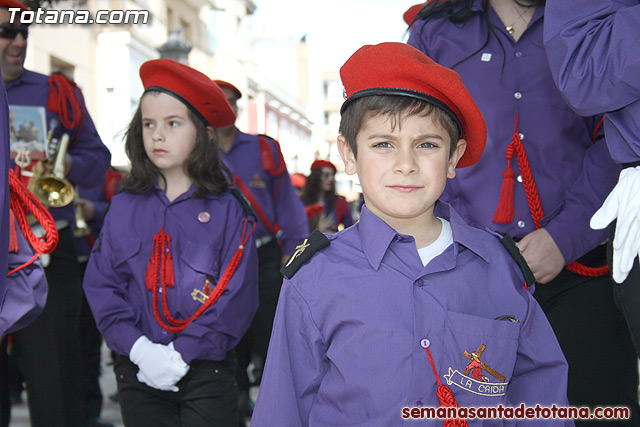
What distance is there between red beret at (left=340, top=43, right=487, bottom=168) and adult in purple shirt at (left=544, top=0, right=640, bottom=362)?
0.31 metres

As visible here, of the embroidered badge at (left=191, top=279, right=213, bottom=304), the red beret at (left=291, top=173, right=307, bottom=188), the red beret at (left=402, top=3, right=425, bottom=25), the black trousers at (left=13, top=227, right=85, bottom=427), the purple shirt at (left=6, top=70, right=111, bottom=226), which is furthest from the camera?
the red beret at (left=291, top=173, right=307, bottom=188)

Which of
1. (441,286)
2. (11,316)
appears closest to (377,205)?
(441,286)

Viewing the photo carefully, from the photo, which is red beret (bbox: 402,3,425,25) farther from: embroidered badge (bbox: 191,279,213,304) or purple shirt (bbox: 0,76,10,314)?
purple shirt (bbox: 0,76,10,314)

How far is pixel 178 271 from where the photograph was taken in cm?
312

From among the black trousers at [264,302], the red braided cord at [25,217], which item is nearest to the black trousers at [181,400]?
the red braided cord at [25,217]

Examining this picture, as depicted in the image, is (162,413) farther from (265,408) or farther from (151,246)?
(265,408)

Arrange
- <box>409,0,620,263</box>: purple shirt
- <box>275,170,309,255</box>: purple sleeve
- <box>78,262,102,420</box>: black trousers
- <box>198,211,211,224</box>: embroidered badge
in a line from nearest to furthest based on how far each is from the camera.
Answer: <box>409,0,620,263</box>: purple shirt < <box>198,211,211,224</box>: embroidered badge < <box>78,262,102,420</box>: black trousers < <box>275,170,309,255</box>: purple sleeve

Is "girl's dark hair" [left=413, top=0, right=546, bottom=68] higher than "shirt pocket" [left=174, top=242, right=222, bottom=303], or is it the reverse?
"girl's dark hair" [left=413, top=0, right=546, bottom=68]

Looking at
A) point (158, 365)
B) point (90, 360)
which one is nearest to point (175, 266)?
point (158, 365)

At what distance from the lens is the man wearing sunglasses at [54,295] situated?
3.54 meters

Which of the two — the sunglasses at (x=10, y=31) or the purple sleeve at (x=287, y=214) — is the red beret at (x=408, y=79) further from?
the purple sleeve at (x=287, y=214)

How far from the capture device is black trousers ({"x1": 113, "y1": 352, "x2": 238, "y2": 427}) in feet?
9.71

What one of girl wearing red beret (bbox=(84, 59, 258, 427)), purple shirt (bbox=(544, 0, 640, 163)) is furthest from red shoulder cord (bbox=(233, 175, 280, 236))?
purple shirt (bbox=(544, 0, 640, 163))

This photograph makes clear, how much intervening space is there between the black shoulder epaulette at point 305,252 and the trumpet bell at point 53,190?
2265 mm
